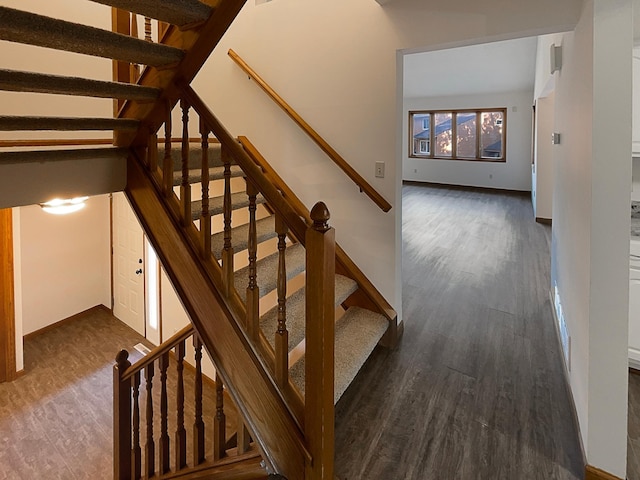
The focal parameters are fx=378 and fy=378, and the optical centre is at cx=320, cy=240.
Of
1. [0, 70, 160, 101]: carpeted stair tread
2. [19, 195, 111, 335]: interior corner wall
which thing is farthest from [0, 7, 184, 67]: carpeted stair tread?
[19, 195, 111, 335]: interior corner wall

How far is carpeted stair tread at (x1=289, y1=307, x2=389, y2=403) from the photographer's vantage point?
2023mm

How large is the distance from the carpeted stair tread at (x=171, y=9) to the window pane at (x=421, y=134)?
34.8ft

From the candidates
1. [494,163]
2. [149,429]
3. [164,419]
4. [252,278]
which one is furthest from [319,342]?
[494,163]

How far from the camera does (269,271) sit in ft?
7.55

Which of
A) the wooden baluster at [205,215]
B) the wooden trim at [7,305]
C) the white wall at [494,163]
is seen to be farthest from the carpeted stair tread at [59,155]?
the white wall at [494,163]

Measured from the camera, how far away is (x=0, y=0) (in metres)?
2.69

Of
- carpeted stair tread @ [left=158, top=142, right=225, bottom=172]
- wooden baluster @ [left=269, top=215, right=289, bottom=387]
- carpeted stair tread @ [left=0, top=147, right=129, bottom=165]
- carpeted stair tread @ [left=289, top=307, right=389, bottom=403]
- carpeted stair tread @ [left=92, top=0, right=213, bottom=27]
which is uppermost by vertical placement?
carpeted stair tread @ [left=92, top=0, right=213, bottom=27]

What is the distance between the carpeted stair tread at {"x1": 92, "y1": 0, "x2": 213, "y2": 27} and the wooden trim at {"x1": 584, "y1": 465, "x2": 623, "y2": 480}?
248cm

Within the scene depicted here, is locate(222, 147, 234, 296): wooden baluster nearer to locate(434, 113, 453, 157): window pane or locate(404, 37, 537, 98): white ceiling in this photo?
locate(404, 37, 537, 98): white ceiling

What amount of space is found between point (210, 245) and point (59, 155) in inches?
35.6

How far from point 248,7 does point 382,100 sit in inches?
61.5

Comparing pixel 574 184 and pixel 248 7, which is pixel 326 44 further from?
pixel 574 184

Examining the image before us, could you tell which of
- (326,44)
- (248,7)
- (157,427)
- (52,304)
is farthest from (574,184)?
(52,304)

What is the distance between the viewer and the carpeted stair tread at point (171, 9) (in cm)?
124
